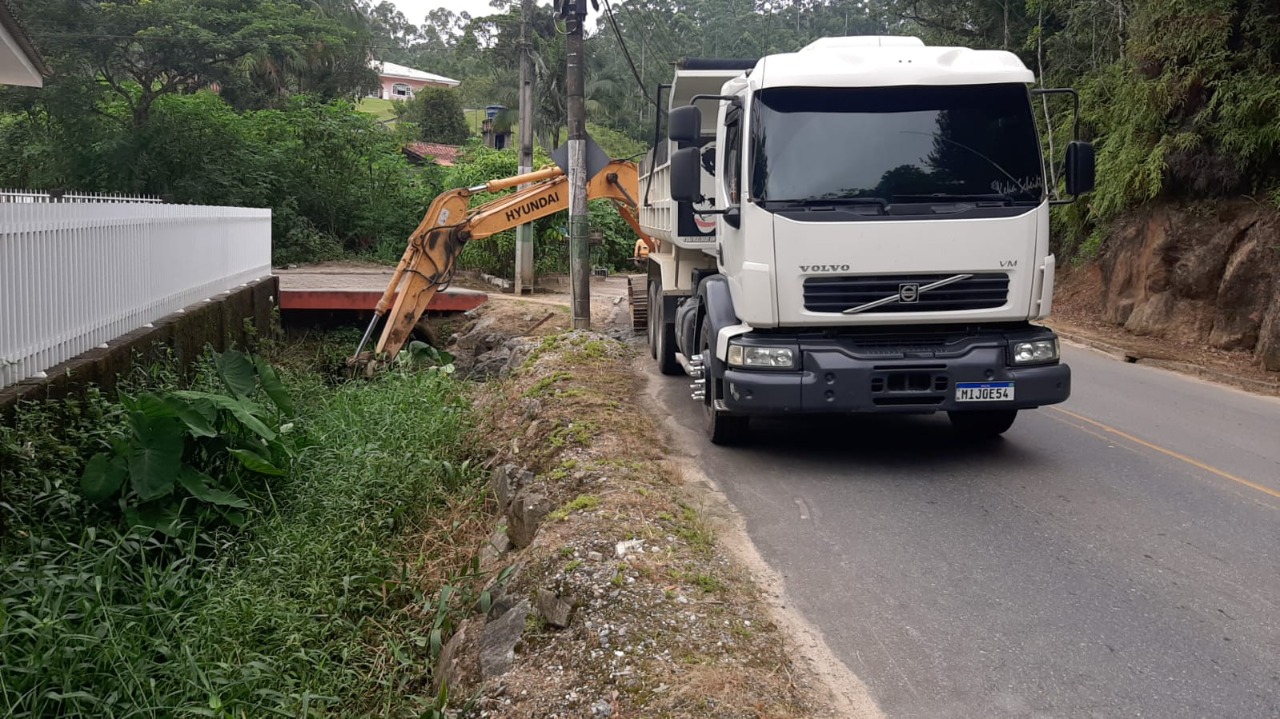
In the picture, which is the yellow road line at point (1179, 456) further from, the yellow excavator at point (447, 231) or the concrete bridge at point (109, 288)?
the concrete bridge at point (109, 288)

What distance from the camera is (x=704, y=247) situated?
1052cm

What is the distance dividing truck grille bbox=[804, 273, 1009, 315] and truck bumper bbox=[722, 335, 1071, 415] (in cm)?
35

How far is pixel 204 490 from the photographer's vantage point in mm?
7113

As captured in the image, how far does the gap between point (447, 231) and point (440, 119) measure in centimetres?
4358

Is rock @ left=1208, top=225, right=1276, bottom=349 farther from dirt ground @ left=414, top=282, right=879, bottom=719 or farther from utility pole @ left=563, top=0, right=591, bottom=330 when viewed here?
dirt ground @ left=414, top=282, right=879, bottom=719

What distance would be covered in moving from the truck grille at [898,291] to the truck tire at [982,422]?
1.42m

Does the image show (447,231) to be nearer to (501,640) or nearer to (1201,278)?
(501,640)

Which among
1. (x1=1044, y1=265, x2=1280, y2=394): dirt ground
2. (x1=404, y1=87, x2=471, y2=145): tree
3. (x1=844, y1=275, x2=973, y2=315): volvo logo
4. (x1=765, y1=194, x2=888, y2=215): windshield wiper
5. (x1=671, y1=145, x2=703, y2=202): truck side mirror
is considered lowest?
(x1=1044, y1=265, x2=1280, y2=394): dirt ground

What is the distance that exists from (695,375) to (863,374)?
1.96m

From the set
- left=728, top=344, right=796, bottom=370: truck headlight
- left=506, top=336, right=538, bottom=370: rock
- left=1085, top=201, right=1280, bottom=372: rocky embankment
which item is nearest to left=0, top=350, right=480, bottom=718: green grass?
left=728, top=344, right=796, bottom=370: truck headlight

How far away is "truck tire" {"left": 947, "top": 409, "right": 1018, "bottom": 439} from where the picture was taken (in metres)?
8.57

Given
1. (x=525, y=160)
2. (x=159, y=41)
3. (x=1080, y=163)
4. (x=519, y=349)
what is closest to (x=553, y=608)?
(x=1080, y=163)

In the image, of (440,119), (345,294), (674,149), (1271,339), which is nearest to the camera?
(674,149)

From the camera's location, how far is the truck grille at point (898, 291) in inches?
292
